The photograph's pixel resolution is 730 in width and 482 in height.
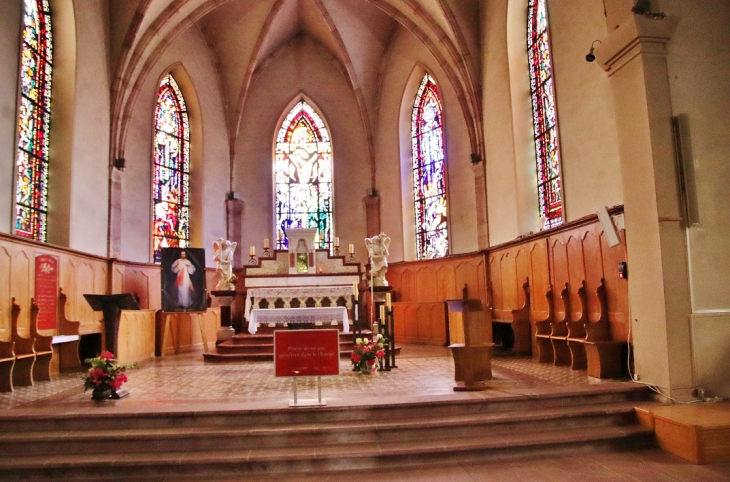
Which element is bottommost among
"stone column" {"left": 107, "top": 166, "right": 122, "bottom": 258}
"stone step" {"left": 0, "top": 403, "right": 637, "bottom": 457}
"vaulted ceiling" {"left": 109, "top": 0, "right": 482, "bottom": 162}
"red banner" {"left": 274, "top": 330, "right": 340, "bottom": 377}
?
"stone step" {"left": 0, "top": 403, "right": 637, "bottom": 457}

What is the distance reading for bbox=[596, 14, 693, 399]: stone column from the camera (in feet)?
20.4

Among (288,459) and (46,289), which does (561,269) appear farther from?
(46,289)

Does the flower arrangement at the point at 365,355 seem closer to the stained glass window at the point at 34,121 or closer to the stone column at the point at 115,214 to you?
the stained glass window at the point at 34,121

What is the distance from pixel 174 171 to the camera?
15.4 m

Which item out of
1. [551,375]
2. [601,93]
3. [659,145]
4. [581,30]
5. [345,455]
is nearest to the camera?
[345,455]

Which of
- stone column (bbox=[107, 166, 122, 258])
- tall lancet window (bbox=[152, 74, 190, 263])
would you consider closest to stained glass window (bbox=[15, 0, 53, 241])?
stone column (bbox=[107, 166, 122, 258])

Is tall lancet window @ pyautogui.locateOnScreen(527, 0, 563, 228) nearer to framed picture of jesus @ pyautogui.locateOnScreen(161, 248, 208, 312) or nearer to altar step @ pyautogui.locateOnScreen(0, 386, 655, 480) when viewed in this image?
altar step @ pyautogui.locateOnScreen(0, 386, 655, 480)

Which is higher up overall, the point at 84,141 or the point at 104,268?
the point at 84,141

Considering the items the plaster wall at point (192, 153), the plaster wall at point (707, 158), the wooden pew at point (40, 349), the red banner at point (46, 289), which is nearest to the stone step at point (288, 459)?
the plaster wall at point (707, 158)

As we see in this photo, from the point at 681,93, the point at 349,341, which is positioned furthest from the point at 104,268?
the point at 681,93

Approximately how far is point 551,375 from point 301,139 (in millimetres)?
12216

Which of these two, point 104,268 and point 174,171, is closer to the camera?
point 104,268

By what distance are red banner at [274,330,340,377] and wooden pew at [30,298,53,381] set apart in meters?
4.82

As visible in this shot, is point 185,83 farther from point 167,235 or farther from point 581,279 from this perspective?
point 581,279
